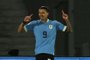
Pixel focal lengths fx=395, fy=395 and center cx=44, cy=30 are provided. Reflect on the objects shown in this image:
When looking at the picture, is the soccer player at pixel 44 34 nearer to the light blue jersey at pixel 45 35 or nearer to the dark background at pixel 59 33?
the light blue jersey at pixel 45 35

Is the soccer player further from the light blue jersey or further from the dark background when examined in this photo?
the dark background

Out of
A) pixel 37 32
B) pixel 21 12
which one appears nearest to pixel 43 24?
pixel 37 32

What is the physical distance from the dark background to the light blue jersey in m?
2.54

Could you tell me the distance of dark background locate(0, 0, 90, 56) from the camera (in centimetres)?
967

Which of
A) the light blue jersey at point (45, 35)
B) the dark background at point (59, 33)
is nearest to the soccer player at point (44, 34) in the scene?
the light blue jersey at point (45, 35)

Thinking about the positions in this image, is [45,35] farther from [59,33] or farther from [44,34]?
[59,33]

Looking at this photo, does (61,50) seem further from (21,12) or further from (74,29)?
(21,12)

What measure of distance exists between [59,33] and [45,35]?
2920 millimetres

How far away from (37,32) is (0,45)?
2.88 m

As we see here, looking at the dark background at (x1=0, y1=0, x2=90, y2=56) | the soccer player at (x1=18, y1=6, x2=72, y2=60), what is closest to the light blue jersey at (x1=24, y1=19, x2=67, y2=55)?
the soccer player at (x1=18, y1=6, x2=72, y2=60)

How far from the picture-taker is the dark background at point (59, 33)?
9672mm

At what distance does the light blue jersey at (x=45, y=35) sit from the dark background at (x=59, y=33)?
2.54 metres

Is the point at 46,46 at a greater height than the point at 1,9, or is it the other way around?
the point at 1,9

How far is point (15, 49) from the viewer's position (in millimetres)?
9641
